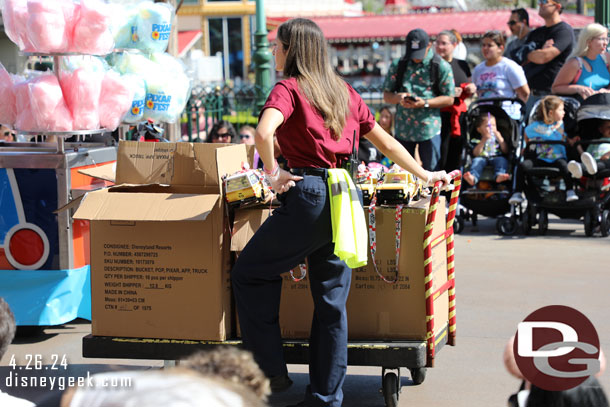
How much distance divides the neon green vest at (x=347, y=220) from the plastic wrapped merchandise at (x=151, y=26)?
3.06 m

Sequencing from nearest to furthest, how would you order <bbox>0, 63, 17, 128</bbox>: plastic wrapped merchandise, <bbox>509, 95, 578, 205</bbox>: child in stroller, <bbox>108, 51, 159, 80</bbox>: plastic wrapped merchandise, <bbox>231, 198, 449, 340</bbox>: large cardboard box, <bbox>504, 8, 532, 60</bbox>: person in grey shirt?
<bbox>231, 198, 449, 340</bbox>: large cardboard box < <bbox>0, 63, 17, 128</bbox>: plastic wrapped merchandise < <bbox>108, 51, 159, 80</bbox>: plastic wrapped merchandise < <bbox>509, 95, 578, 205</bbox>: child in stroller < <bbox>504, 8, 532, 60</bbox>: person in grey shirt

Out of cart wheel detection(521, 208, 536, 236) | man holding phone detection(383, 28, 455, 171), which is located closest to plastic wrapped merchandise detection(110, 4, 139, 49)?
man holding phone detection(383, 28, 455, 171)

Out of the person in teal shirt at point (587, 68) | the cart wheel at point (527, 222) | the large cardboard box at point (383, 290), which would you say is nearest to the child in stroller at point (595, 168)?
the cart wheel at point (527, 222)

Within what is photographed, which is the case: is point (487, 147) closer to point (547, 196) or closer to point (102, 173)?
point (547, 196)

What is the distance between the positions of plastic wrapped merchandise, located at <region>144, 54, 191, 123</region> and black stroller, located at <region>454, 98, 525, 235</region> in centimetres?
368

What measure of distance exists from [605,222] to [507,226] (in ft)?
3.26

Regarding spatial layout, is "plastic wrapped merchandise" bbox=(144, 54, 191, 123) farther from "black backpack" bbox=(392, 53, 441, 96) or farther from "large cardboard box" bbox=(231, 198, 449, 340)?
"black backpack" bbox=(392, 53, 441, 96)

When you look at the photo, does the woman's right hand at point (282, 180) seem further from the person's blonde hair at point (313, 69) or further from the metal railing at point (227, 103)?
the metal railing at point (227, 103)

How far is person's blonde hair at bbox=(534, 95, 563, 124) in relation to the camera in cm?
937

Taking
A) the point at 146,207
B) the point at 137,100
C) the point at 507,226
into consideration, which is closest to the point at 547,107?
the point at 507,226

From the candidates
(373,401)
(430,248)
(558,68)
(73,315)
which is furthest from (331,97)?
(558,68)

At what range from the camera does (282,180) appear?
13.9 feet

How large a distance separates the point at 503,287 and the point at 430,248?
302cm

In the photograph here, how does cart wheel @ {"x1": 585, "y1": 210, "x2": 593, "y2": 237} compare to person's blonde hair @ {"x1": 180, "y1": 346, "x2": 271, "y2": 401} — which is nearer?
person's blonde hair @ {"x1": 180, "y1": 346, "x2": 271, "y2": 401}
